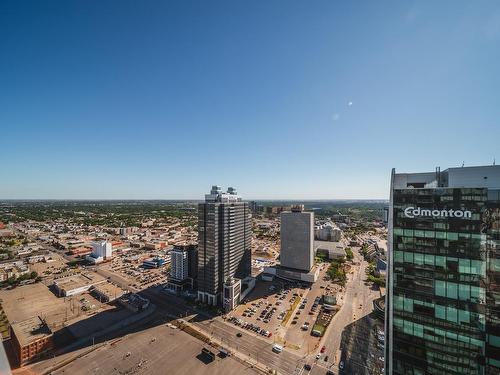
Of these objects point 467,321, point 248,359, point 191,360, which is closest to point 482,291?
point 467,321

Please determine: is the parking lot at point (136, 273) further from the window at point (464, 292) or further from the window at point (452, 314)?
the window at point (464, 292)

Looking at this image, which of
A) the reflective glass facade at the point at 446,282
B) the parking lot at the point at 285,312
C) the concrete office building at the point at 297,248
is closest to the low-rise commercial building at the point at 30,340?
the parking lot at the point at 285,312

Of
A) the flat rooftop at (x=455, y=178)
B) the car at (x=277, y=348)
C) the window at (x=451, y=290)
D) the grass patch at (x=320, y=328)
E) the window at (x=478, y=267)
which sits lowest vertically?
the car at (x=277, y=348)

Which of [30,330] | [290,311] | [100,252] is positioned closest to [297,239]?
[290,311]

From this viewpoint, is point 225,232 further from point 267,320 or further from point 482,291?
point 482,291

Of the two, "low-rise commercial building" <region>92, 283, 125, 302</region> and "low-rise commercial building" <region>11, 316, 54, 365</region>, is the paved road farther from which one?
"low-rise commercial building" <region>92, 283, 125, 302</region>

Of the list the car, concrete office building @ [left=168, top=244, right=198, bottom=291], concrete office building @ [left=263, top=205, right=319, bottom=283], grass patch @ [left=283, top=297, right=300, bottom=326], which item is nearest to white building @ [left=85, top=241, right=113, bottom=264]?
concrete office building @ [left=168, top=244, right=198, bottom=291]
